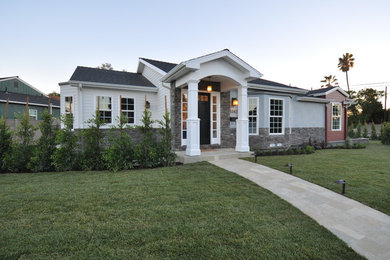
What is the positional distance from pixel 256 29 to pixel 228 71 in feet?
18.2

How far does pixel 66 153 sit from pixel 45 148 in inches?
23.4

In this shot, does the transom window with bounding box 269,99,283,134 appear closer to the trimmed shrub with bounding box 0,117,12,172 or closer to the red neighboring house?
the red neighboring house

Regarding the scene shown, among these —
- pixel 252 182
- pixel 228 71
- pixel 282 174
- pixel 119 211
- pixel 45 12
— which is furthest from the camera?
pixel 45 12

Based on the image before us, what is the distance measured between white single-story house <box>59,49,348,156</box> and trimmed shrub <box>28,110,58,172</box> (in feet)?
4.52

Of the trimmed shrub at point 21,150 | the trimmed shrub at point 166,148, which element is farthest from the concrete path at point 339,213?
the trimmed shrub at point 21,150

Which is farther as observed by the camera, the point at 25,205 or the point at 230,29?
the point at 230,29

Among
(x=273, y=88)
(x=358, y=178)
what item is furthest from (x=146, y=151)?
(x=273, y=88)

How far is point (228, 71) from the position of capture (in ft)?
22.4

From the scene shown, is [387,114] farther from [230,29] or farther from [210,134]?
[210,134]

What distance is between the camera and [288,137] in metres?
9.92

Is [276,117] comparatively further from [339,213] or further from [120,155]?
[120,155]

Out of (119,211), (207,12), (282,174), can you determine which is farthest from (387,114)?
(119,211)

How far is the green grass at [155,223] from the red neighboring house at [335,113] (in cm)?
1113

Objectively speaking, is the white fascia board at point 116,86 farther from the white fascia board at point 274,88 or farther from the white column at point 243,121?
the white fascia board at point 274,88
